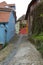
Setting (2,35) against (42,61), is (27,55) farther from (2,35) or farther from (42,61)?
(2,35)

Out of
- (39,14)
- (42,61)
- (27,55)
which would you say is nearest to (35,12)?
(39,14)

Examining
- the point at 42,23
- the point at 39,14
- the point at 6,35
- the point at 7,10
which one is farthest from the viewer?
the point at 7,10

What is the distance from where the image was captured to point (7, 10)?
75.3 ft

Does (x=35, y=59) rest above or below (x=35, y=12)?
below

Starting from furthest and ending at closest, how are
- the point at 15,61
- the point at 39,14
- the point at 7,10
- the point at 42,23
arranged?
1. the point at 7,10
2. the point at 39,14
3. the point at 42,23
4. the point at 15,61

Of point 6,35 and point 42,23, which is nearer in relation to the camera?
point 42,23

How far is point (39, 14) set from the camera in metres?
19.4

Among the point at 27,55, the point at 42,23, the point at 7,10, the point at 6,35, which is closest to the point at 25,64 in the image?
the point at 27,55

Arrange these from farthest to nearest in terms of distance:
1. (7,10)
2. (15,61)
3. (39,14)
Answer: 1. (7,10)
2. (39,14)
3. (15,61)

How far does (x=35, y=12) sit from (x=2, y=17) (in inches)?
130

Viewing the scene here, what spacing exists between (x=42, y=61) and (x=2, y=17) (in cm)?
1178

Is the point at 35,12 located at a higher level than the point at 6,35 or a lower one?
higher

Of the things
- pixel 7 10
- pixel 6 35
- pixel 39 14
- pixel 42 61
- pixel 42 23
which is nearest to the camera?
pixel 42 61

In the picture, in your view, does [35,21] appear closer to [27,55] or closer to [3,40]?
[3,40]
